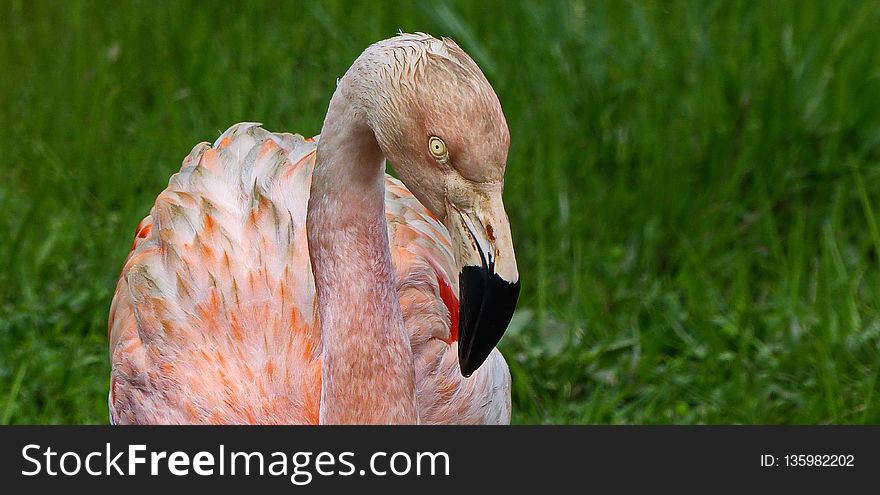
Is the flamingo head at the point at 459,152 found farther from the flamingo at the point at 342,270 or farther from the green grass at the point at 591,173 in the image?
the green grass at the point at 591,173

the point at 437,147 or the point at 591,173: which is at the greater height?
the point at 591,173

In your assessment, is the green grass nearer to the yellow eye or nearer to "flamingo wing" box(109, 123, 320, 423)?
"flamingo wing" box(109, 123, 320, 423)

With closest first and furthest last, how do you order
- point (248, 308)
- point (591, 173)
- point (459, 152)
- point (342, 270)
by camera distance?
→ point (459, 152) → point (342, 270) → point (248, 308) → point (591, 173)

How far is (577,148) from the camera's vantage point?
17.7 feet

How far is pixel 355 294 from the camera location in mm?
3146

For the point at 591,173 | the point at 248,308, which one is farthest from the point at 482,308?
the point at 591,173

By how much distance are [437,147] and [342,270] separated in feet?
1.57

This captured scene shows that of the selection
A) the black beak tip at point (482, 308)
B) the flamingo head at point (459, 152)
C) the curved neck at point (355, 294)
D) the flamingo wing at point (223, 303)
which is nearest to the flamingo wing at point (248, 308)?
the flamingo wing at point (223, 303)

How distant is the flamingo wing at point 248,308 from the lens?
343 cm

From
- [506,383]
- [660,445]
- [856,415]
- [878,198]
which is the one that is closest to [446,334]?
[506,383]

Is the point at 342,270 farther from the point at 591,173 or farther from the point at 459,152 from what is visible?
the point at 591,173

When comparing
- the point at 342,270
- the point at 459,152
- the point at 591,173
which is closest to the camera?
the point at 459,152

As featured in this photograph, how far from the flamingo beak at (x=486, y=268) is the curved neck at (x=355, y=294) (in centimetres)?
31

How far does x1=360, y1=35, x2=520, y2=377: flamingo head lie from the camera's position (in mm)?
2771
